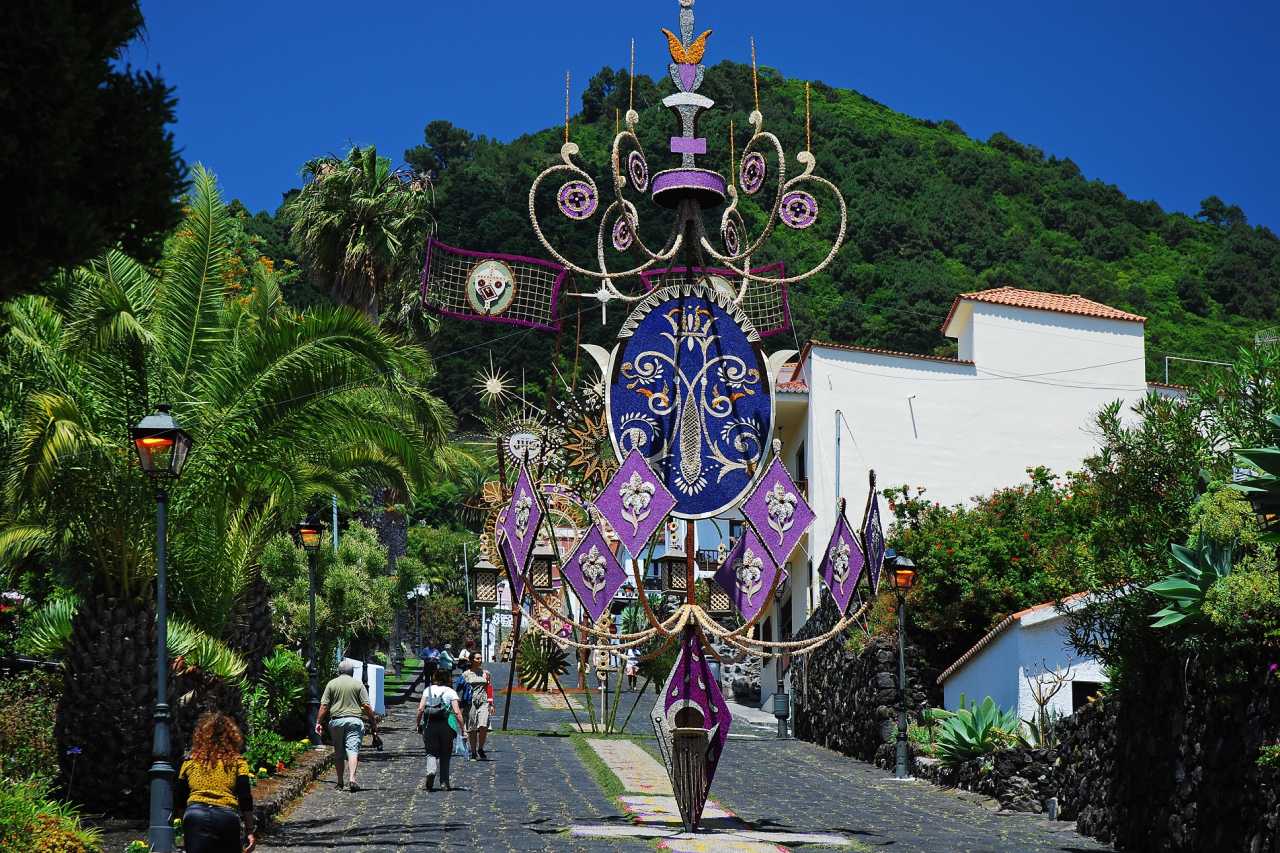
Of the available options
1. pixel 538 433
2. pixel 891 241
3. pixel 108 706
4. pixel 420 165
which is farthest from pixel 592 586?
pixel 420 165

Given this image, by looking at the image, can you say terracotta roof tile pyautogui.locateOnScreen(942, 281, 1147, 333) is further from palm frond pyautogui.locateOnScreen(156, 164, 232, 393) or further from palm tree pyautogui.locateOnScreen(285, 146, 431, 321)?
palm frond pyautogui.locateOnScreen(156, 164, 232, 393)

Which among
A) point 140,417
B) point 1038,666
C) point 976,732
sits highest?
point 140,417

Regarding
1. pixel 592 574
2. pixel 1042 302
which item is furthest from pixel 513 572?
pixel 1042 302

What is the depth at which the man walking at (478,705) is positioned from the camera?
23.5 metres

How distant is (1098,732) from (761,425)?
5.06 metres

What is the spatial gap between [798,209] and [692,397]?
7.93 feet

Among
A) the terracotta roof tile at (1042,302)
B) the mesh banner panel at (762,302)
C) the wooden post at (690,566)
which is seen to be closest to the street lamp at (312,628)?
the mesh banner panel at (762,302)

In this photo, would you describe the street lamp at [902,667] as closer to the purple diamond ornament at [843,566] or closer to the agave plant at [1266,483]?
the purple diamond ornament at [843,566]

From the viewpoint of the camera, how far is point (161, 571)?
13.1 m

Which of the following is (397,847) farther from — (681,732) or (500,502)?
(500,502)

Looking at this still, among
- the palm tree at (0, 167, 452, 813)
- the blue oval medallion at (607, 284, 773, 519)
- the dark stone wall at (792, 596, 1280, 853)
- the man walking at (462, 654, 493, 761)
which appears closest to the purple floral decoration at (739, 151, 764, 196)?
the blue oval medallion at (607, 284, 773, 519)

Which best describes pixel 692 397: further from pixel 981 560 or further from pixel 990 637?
pixel 981 560

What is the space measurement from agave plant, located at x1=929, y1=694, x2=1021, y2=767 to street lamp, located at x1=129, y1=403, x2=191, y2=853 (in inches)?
443

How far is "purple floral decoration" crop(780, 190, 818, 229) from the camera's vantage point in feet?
53.9
